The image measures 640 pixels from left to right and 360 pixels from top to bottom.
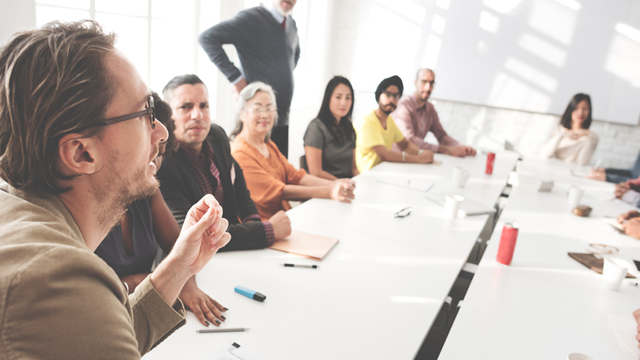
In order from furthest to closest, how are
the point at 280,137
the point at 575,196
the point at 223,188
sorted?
the point at 280,137 → the point at 575,196 → the point at 223,188

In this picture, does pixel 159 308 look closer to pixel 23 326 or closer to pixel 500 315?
pixel 23 326

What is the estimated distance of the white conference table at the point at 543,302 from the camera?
3.74ft

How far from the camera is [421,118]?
4293 millimetres

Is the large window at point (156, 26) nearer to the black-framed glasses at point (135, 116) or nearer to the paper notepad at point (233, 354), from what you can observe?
the black-framed glasses at point (135, 116)

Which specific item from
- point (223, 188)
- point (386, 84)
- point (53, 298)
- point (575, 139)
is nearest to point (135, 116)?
point (53, 298)

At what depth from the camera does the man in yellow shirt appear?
11.0 feet

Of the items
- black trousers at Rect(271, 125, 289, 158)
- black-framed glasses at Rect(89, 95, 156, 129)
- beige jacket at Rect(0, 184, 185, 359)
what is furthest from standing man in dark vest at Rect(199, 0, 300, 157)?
beige jacket at Rect(0, 184, 185, 359)

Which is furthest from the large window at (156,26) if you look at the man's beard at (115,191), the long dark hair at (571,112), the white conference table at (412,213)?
the long dark hair at (571,112)

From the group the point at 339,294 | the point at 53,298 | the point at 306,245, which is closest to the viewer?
the point at 53,298

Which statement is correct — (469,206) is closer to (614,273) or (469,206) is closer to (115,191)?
(614,273)

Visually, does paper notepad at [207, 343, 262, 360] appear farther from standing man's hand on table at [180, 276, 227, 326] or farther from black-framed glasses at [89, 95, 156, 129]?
black-framed glasses at [89, 95, 156, 129]

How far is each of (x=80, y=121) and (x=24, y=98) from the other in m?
0.08

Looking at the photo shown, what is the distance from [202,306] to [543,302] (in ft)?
3.58

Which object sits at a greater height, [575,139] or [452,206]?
[575,139]
